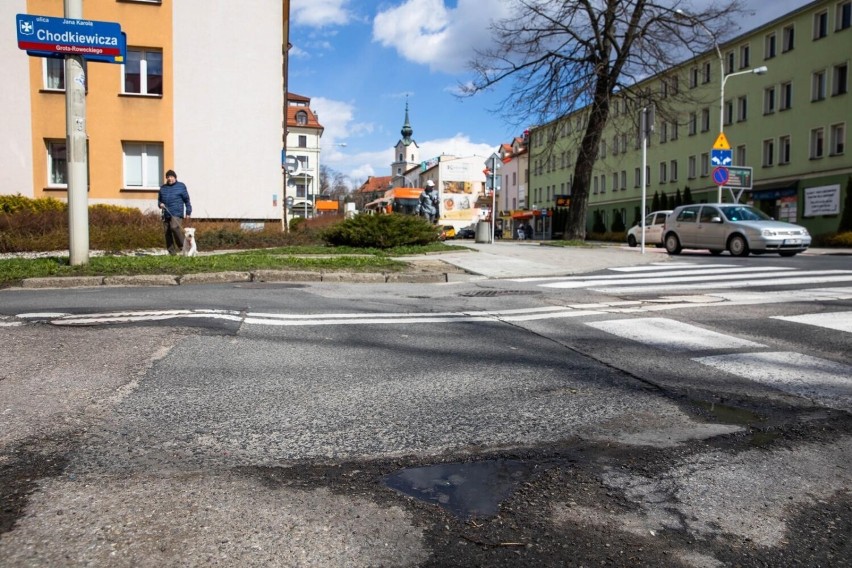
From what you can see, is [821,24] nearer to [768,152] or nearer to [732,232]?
[768,152]

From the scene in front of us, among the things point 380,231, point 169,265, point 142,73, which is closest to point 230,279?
point 169,265

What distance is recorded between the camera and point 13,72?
829 inches

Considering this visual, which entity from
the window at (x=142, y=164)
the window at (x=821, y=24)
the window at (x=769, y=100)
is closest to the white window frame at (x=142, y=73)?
the window at (x=142, y=164)

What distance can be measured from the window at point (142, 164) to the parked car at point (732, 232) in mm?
16728

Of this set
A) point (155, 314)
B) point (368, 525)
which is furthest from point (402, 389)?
point (155, 314)

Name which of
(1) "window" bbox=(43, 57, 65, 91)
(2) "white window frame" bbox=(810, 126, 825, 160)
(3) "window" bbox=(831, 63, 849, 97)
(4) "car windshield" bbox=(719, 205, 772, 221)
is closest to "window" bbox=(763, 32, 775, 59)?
(3) "window" bbox=(831, 63, 849, 97)

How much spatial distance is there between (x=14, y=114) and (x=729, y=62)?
1720 inches

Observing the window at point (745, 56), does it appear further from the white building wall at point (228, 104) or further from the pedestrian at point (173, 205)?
the pedestrian at point (173, 205)

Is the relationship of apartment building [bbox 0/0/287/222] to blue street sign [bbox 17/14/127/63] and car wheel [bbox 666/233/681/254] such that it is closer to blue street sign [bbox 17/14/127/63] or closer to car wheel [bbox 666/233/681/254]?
blue street sign [bbox 17/14/127/63]

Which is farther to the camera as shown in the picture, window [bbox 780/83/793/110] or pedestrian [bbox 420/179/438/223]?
window [bbox 780/83/793/110]

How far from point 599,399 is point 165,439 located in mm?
2372

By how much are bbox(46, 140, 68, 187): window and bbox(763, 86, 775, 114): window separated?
129 ft

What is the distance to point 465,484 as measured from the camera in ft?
8.95

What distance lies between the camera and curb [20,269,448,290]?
10.3 meters
